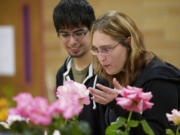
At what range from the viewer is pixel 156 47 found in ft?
13.0

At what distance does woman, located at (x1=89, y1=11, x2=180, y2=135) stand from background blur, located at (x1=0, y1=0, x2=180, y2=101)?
2.49 m

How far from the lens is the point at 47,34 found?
4.44 metres

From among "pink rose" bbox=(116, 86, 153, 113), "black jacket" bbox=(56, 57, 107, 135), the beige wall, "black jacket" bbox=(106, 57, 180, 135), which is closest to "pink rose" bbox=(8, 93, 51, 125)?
"pink rose" bbox=(116, 86, 153, 113)

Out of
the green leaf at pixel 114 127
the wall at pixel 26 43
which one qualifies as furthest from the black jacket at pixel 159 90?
the wall at pixel 26 43

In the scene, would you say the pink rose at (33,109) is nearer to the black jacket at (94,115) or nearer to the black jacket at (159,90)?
the black jacket at (159,90)

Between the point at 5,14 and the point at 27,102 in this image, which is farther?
the point at 5,14

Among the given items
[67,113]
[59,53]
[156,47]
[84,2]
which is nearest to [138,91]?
[67,113]

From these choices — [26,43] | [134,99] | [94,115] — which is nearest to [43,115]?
[134,99]

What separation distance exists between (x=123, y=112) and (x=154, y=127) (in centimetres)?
15

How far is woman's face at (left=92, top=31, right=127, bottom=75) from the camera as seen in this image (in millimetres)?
1356

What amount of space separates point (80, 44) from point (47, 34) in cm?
285

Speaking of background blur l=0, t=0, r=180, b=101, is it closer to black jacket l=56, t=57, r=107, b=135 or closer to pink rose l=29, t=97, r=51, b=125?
black jacket l=56, t=57, r=107, b=135

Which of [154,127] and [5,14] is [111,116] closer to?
A: [154,127]

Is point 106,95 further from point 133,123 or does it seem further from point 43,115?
point 43,115
